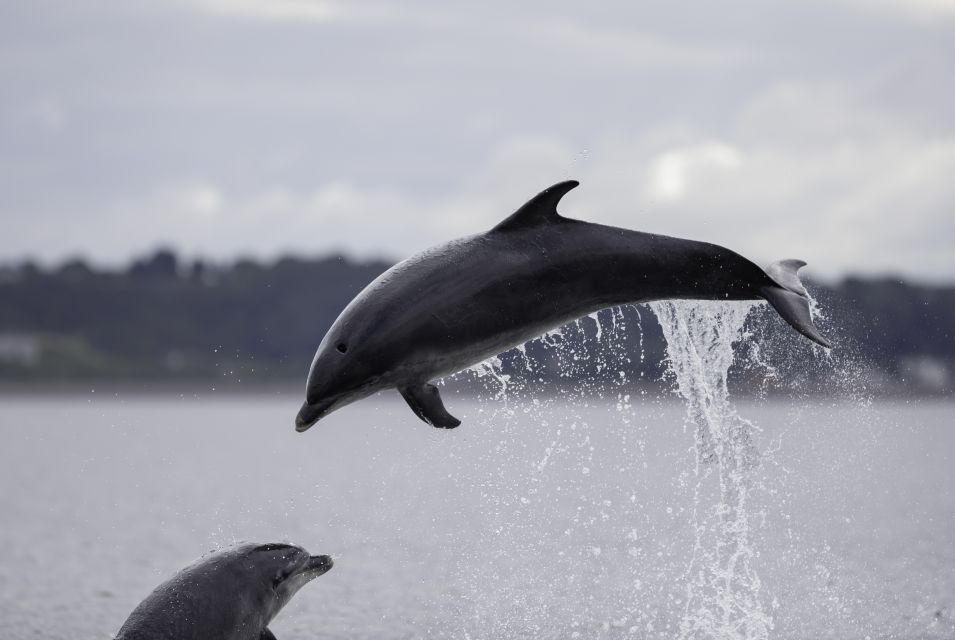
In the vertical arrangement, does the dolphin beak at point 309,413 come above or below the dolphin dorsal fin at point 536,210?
below

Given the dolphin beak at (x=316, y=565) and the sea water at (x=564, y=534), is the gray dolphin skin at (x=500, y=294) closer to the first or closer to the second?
the sea water at (x=564, y=534)

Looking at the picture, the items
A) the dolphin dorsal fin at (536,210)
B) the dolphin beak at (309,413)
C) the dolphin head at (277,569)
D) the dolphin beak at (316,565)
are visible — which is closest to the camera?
the dolphin beak at (309,413)

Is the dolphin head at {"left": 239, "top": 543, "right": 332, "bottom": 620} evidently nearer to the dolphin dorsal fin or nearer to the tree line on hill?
the dolphin dorsal fin

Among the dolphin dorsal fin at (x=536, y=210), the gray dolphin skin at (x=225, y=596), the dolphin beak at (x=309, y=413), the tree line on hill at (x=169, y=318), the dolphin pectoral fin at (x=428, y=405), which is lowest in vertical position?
the gray dolphin skin at (x=225, y=596)

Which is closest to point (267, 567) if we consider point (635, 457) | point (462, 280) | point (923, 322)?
point (462, 280)

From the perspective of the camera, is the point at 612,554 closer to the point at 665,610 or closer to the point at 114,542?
the point at 665,610

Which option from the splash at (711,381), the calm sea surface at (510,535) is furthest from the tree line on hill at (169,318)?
the splash at (711,381)

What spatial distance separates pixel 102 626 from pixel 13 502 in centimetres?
2575

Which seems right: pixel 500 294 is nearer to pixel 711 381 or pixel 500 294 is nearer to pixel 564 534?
pixel 711 381

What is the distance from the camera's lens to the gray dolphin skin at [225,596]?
34.8 feet

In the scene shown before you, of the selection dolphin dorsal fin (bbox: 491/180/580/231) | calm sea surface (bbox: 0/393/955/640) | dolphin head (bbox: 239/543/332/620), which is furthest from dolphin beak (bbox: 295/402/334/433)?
calm sea surface (bbox: 0/393/955/640)

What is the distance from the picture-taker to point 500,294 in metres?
9.77

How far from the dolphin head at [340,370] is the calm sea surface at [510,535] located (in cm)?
432

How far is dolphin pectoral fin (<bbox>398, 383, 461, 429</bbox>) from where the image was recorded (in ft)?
31.0
